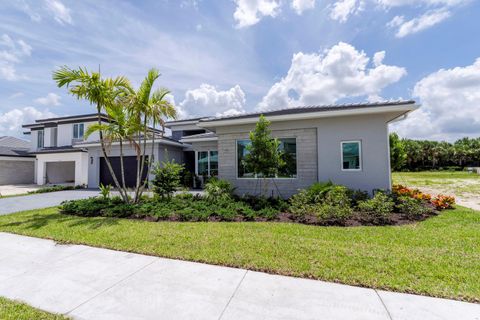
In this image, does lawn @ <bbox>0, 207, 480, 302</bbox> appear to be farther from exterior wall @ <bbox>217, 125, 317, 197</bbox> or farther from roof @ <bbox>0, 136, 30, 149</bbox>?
roof @ <bbox>0, 136, 30, 149</bbox>

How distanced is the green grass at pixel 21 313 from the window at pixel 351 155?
9716 millimetres

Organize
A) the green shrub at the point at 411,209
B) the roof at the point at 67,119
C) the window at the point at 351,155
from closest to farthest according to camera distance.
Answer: the green shrub at the point at 411,209
the window at the point at 351,155
the roof at the point at 67,119

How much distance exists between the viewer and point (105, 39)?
31.4ft

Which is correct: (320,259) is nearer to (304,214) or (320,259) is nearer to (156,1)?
(304,214)

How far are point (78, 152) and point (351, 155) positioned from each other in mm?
20378

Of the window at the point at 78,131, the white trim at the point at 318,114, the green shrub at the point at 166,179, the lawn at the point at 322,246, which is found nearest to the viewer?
the lawn at the point at 322,246

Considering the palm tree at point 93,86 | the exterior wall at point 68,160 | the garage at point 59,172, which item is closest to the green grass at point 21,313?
the palm tree at point 93,86

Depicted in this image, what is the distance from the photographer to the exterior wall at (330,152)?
9.25 meters

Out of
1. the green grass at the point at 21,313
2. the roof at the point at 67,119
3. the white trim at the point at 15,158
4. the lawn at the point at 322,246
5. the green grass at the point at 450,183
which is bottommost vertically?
the green grass at the point at 21,313

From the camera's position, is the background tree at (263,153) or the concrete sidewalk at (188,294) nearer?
the concrete sidewalk at (188,294)

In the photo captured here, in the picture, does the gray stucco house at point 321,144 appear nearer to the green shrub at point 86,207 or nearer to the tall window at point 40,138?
the green shrub at point 86,207

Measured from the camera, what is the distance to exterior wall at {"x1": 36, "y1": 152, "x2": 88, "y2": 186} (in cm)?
1889

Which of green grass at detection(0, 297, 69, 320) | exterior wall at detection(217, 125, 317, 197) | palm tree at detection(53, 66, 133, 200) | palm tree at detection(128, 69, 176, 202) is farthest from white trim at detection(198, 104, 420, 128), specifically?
green grass at detection(0, 297, 69, 320)

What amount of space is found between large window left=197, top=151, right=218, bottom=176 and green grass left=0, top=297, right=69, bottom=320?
13467 millimetres
